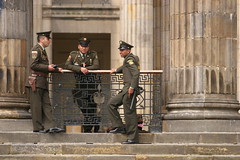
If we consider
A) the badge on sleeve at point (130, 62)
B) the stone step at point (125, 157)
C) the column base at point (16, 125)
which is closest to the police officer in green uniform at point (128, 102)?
the badge on sleeve at point (130, 62)

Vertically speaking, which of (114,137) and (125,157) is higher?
(114,137)

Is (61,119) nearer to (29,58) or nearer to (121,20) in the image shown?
(29,58)

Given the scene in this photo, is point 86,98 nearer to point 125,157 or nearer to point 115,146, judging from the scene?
point 115,146

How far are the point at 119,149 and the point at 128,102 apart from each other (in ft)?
3.71

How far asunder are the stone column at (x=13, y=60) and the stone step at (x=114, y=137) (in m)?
0.95

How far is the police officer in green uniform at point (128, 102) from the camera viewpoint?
1019 inches

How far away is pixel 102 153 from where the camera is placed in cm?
2545

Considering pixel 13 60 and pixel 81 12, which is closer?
pixel 13 60

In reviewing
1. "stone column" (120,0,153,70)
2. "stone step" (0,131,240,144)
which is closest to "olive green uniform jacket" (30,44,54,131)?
"stone step" (0,131,240,144)

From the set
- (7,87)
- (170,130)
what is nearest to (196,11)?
(170,130)

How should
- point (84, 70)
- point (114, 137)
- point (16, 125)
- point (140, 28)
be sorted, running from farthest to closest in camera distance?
point (140, 28) → point (84, 70) → point (16, 125) → point (114, 137)

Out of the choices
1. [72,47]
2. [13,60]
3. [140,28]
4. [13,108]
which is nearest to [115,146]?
[13,108]

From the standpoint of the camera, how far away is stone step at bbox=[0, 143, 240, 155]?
83.0 ft

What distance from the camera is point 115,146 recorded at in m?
25.5
